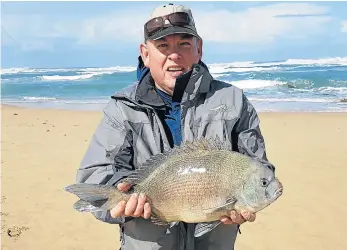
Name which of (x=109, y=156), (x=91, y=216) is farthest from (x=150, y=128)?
(x=91, y=216)

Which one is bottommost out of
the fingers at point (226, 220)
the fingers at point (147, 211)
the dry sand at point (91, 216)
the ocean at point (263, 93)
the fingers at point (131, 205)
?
the ocean at point (263, 93)

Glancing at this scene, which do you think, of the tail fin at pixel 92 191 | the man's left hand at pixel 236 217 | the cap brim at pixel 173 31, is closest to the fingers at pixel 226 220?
the man's left hand at pixel 236 217

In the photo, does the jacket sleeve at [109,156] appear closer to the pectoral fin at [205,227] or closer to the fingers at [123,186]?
the fingers at [123,186]

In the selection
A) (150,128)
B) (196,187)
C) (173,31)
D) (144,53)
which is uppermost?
(173,31)

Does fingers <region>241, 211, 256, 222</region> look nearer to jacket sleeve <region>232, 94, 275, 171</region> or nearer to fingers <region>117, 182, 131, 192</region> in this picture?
jacket sleeve <region>232, 94, 275, 171</region>

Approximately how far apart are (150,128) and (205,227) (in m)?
0.66

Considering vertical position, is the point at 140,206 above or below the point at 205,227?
above

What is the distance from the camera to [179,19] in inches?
119

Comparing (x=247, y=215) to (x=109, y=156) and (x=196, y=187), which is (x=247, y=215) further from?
(x=109, y=156)

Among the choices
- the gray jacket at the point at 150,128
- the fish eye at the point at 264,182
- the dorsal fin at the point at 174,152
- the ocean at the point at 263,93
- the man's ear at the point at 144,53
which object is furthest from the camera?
the ocean at the point at 263,93

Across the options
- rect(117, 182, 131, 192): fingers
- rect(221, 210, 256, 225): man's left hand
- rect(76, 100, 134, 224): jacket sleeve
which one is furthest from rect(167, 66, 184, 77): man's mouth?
rect(221, 210, 256, 225): man's left hand

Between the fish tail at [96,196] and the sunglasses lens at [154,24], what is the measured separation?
101 cm

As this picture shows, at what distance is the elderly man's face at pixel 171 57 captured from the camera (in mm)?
3025

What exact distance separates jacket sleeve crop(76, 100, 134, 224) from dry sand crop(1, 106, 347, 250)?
3.51 meters
